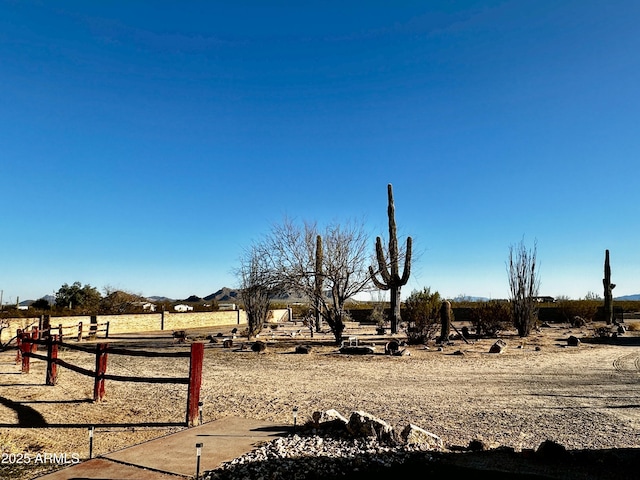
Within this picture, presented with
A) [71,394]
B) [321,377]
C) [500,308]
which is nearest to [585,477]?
[321,377]

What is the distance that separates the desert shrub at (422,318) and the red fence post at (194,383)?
1674 centimetres

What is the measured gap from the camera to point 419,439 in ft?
21.2

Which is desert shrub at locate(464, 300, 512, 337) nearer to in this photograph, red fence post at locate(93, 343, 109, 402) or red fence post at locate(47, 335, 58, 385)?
red fence post at locate(47, 335, 58, 385)

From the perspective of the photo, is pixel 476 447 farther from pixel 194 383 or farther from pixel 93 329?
pixel 93 329

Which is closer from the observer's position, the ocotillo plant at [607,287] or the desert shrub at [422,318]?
the desert shrub at [422,318]

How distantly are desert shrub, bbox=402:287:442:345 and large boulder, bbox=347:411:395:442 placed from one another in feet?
56.6

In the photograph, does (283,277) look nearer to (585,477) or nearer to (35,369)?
(35,369)

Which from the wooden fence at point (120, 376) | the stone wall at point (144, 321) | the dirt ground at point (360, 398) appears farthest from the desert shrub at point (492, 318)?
the wooden fence at point (120, 376)

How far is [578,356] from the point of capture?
60.5ft

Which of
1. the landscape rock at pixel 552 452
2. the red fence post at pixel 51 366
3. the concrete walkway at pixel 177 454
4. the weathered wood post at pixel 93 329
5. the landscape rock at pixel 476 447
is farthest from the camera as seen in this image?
the weathered wood post at pixel 93 329

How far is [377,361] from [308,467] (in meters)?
12.1

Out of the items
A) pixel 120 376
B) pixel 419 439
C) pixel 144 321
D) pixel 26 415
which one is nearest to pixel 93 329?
pixel 144 321

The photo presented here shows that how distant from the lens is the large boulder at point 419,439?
6406 mm

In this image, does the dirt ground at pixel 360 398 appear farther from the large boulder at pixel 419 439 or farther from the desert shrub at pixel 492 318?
the desert shrub at pixel 492 318
